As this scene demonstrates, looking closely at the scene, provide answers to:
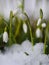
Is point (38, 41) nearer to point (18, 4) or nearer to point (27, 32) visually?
point (27, 32)

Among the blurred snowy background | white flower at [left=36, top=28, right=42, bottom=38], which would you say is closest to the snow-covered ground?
white flower at [left=36, top=28, right=42, bottom=38]

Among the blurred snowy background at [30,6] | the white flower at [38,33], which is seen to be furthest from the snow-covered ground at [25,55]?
the blurred snowy background at [30,6]

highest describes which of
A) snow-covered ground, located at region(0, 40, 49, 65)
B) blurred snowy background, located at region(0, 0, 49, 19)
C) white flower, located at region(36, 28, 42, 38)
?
blurred snowy background, located at region(0, 0, 49, 19)

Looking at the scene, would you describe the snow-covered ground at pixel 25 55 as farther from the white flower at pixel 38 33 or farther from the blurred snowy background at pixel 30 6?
the blurred snowy background at pixel 30 6

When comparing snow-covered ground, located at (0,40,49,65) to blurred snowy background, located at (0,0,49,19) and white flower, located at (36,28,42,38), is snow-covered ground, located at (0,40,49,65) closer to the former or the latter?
white flower, located at (36,28,42,38)

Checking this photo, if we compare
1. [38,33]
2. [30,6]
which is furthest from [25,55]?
[30,6]

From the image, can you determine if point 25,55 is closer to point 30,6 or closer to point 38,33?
point 38,33

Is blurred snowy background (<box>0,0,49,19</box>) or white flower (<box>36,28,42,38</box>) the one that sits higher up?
blurred snowy background (<box>0,0,49,19</box>)

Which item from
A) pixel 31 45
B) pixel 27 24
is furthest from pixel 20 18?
pixel 31 45
